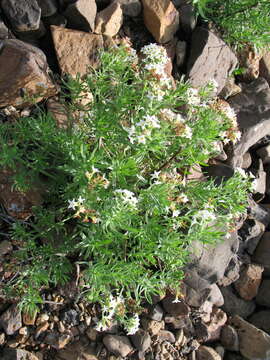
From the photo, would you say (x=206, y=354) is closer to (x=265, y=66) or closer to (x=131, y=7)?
(x=265, y=66)

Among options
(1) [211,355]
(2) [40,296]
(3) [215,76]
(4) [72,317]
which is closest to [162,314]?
(1) [211,355]

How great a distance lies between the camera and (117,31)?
5086 mm

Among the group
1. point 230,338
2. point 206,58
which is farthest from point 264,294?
point 206,58

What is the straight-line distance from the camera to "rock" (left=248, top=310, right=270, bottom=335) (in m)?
5.38

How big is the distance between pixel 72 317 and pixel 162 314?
1.11m

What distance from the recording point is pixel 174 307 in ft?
16.1

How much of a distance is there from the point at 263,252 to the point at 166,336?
6.09 feet

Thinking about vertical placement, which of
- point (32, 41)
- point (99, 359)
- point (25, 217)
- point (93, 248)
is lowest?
point (99, 359)

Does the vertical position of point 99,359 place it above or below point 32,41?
below

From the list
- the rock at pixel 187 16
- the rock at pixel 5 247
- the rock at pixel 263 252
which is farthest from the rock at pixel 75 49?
the rock at pixel 263 252

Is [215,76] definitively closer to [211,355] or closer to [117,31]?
[117,31]

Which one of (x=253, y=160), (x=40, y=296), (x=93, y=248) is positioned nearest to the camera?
(x=93, y=248)

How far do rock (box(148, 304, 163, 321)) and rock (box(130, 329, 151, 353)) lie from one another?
0.68 ft

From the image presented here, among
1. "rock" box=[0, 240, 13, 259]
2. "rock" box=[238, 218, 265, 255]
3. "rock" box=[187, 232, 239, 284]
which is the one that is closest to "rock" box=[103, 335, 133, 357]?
"rock" box=[187, 232, 239, 284]
